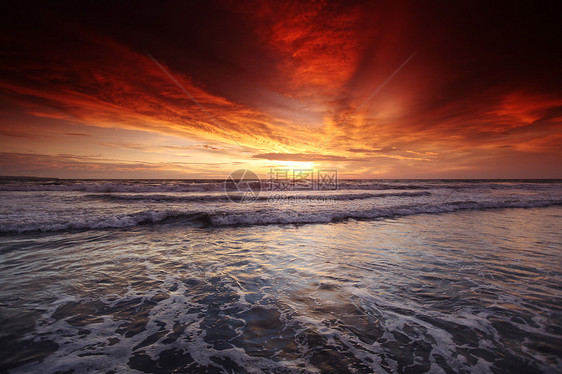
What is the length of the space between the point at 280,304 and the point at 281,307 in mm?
95

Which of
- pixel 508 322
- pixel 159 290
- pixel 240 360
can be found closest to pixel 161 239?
pixel 159 290

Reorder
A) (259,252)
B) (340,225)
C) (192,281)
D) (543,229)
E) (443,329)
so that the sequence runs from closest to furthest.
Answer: (443,329) < (192,281) < (259,252) < (543,229) < (340,225)

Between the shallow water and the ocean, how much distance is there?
0.07 ft

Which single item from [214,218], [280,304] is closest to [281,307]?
[280,304]

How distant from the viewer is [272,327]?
3.26 meters

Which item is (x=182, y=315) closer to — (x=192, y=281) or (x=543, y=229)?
(x=192, y=281)

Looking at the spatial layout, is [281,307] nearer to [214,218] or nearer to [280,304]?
[280,304]

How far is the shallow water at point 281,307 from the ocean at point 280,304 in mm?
20

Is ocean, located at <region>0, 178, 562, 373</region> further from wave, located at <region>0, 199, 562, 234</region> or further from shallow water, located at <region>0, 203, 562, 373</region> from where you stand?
wave, located at <region>0, 199, 562, 234</region>

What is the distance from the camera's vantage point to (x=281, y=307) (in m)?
3.76

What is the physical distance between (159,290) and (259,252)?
289cm

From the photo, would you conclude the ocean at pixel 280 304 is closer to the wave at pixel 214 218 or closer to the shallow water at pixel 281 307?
the shallow water at pixel 281 307

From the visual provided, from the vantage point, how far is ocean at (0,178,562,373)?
2660 mm

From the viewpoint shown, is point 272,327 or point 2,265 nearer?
point 272,327
